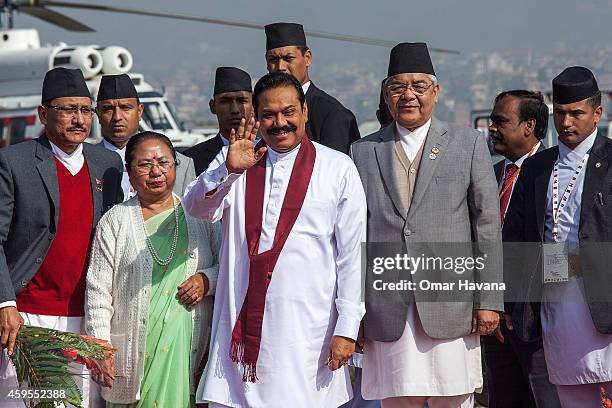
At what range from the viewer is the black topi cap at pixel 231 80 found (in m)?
6.45

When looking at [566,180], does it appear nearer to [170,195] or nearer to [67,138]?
[170,195]

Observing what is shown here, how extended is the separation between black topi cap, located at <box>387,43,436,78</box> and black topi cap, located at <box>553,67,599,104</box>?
0.70m

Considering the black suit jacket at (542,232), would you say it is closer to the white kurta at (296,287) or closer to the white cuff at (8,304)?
the white kurta at (296,287)

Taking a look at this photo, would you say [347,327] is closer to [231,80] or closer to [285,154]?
[285,154]

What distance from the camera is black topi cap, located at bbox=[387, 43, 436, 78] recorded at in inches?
196

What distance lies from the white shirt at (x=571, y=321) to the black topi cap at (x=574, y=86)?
217 millimetres

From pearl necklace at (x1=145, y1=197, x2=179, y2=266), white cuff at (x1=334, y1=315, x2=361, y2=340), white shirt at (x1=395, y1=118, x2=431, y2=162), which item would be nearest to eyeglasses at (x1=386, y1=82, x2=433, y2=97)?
white shirt at (x1=395, y1=118, x2=431, y2=162)

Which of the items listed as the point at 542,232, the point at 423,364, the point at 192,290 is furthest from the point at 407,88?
the point at 192,290

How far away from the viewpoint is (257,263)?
4.64 metres

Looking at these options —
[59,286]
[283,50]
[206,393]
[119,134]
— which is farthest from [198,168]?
[206,393]

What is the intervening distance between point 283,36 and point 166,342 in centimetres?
202

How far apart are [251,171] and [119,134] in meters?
1.75

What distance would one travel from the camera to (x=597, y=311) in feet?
16.5

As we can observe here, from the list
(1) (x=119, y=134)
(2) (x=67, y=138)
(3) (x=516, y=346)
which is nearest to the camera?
(2) (x=67, y=138)
